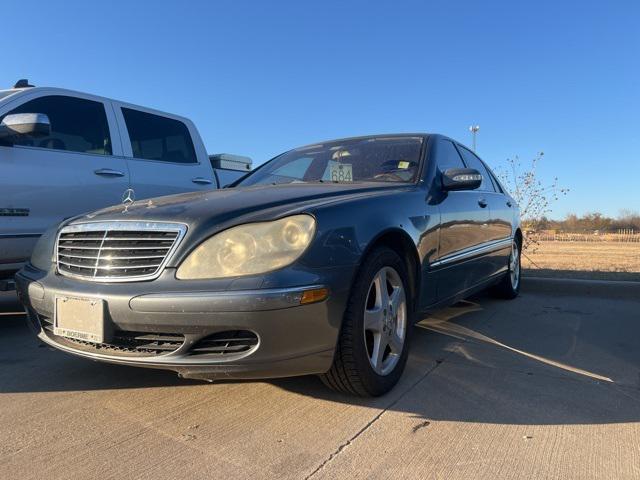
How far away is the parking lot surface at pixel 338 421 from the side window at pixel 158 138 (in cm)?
224

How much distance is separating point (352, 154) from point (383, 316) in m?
1.65

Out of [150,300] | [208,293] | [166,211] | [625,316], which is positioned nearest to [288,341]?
[208,293]

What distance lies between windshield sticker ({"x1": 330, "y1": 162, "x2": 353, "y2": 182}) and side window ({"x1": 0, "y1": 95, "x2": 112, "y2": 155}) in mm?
2201

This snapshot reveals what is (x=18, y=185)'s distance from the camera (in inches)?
156

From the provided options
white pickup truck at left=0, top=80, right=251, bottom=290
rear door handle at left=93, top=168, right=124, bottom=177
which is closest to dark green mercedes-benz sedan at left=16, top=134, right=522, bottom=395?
white pickup truck at left=0, top=80, right=251, bottom=290

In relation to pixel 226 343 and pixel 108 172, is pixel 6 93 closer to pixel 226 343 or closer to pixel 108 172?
pixel 108 172

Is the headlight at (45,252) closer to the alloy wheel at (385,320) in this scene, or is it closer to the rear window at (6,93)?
the alloy wheel at (385,320)

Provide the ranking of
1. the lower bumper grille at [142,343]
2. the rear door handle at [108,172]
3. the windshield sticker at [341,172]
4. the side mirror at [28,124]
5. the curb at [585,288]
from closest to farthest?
the lower bumper grille at [142,343] < the side mirror at [28,124] < the windshield sticker at [341,172] < the rear door handle at [108,172] < the curb at [585,288]

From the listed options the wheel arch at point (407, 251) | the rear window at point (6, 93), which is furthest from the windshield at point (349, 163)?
the rear window at point (6, 93)

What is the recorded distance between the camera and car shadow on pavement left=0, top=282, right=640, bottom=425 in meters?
2.65

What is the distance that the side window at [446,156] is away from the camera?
12.7 feet

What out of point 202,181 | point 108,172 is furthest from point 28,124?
point 202,181

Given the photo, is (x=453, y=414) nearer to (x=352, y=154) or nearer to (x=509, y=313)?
(x=352, y=154)

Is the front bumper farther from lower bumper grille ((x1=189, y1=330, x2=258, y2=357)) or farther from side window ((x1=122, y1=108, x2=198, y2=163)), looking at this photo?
side window ((x1=122, y1=108, x2=198, y2=163))
